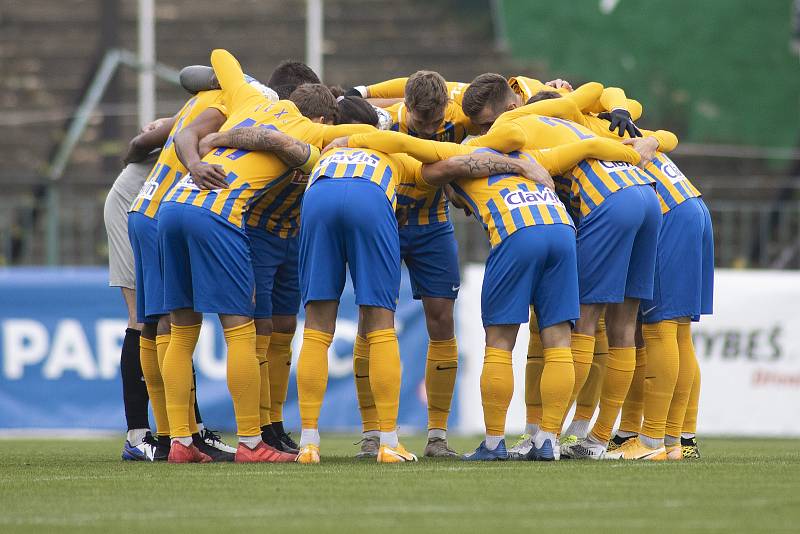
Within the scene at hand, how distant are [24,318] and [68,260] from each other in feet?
7.27

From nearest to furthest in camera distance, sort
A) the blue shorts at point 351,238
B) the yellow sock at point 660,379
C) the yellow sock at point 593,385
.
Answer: the blue shorts at point 351,238 < the yellow sock at point 660,379 < the yellow sock at point 593,385

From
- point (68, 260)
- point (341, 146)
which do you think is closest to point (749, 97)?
point (68, 260)

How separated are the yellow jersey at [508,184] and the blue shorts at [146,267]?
124 centimetres

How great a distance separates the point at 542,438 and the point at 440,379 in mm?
1034

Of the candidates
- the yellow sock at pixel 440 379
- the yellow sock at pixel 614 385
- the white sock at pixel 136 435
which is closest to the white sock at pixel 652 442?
the yellow sock at pixel 614 385

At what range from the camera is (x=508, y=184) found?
22.1 feet

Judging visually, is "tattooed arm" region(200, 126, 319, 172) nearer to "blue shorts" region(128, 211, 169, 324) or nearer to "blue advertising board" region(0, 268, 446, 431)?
"blue shorts" region(128, 211, 169, 324)

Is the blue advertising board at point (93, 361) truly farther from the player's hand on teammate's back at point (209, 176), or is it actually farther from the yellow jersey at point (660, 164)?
the player's hand on teammate's back at point (209, 176)

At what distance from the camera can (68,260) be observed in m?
13.3

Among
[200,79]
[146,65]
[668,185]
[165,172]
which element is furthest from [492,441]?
[146,65]

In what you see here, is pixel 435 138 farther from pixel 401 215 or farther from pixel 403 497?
pixel 403 497

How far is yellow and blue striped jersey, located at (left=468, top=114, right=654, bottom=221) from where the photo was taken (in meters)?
6.86

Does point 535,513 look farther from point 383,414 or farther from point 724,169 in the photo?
point 724,169

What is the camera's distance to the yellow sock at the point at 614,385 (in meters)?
6.98
